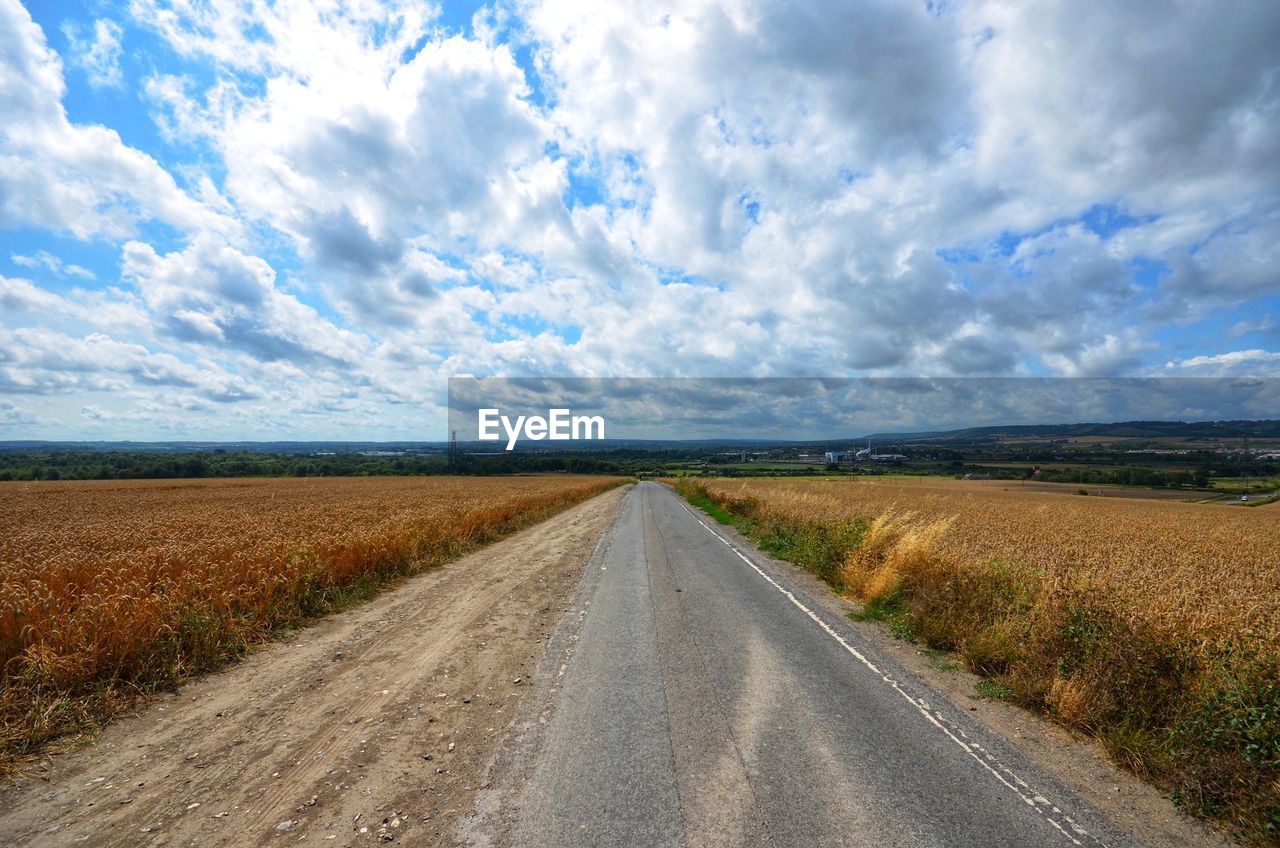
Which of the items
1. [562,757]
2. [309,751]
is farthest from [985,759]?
[309,751]

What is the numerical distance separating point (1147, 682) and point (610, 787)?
17.6ft

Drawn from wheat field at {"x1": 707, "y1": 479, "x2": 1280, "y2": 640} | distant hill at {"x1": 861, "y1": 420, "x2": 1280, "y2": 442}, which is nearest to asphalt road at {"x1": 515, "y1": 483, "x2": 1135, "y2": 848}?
wheat field at {"x1": 707, "y1": 479, "x2": 1280, "y2": 640}

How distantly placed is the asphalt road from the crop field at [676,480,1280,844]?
1005 millimetres

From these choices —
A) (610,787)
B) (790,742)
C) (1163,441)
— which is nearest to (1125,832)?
(790,742)

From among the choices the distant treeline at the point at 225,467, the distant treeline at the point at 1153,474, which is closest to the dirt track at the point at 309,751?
the distant treeline at the point at 1153,474

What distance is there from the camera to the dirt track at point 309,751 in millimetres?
3916

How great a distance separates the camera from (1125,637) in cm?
588

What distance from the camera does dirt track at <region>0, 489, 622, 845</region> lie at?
12.8 feet

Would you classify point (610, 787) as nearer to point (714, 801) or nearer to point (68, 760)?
point (714, 801)

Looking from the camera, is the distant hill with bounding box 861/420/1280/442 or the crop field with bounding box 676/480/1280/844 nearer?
the crop field with bounding box 676/480/1280/844

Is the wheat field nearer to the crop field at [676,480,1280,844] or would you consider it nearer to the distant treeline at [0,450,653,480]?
the crop field at [676,480,1280,844]

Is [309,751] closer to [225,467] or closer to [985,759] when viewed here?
[985,759]

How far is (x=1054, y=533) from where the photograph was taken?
16.7 m

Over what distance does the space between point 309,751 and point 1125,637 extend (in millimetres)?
7979
